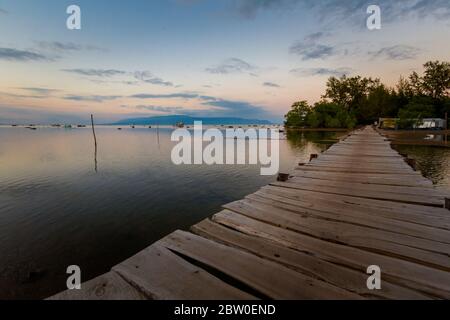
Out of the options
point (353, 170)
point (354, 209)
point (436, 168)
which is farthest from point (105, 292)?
point (436, 168)

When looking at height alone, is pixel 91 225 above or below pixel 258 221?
below

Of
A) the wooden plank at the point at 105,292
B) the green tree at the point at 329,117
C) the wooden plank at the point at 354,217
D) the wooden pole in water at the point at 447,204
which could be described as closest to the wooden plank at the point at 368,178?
the wooden pole in water at the point at 447,204

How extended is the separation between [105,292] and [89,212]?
965 centimetres

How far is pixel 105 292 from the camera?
2.27 metres

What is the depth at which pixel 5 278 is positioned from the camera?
5875 millimetres

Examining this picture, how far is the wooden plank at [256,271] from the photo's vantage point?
233cm

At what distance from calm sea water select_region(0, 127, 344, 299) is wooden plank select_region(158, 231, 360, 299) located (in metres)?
4.67

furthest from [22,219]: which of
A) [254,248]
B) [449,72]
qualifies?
[449,72]

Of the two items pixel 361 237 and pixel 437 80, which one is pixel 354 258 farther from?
pixel 437 80

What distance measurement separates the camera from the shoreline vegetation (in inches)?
3014

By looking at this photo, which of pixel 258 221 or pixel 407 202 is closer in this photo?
pixel 258 221
